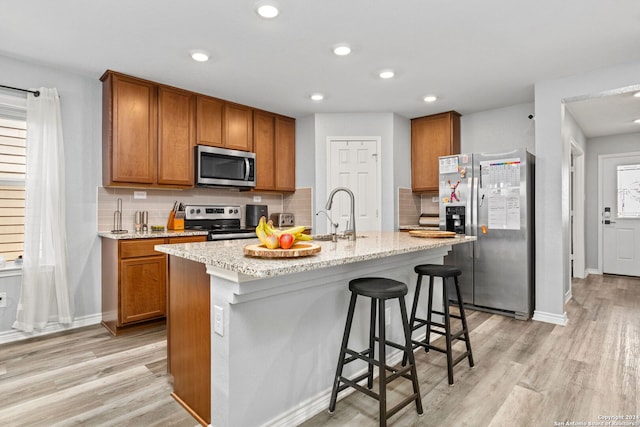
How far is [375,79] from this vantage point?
361 centimetres

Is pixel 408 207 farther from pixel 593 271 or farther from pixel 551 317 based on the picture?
pixel 593 271

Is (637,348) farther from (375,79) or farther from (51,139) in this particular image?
(51,139)

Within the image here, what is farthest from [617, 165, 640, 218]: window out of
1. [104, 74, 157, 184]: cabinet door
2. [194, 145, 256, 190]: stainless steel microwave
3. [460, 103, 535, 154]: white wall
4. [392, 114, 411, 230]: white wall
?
[104, 74, 157, 184]: cabinet door

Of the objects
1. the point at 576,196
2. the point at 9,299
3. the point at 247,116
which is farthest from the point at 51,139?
the point at 576,196

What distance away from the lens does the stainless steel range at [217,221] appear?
3.95 meters

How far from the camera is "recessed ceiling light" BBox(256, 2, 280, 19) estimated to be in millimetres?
2289

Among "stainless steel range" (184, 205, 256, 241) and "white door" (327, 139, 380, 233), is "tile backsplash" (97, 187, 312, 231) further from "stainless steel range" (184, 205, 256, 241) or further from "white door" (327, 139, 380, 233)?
"white door" (327, 139, 380, 233)

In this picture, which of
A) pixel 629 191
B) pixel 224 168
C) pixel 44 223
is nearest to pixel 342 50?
pixel 224 168

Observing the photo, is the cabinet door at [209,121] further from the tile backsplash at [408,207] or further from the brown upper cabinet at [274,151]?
the tile backsplash at [408,207]

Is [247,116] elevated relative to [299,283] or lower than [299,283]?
elevated

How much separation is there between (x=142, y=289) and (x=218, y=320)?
200 centimetres

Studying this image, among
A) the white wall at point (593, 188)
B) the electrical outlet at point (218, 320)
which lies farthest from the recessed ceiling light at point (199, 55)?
the white wall at point (593, 188)

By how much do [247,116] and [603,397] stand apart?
13.8 ft

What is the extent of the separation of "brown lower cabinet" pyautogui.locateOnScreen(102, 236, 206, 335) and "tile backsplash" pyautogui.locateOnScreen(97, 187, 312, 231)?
342 mm
